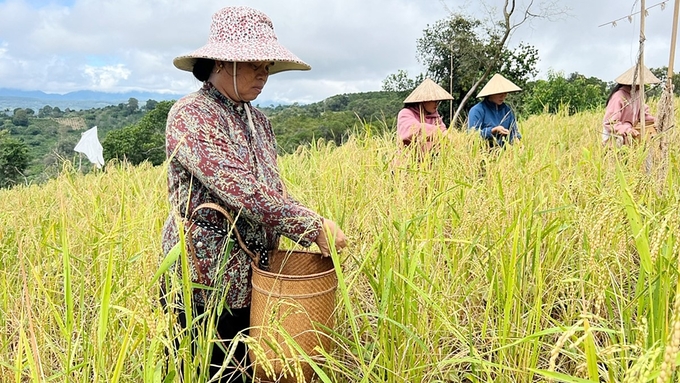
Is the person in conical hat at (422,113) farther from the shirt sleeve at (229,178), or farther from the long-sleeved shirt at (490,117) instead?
the shirt sleeve at (229,178)

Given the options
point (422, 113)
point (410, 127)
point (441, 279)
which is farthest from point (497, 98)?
point (441, 279)

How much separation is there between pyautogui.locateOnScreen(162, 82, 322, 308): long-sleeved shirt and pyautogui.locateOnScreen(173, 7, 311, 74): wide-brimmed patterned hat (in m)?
0.13

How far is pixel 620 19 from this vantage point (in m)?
1.80

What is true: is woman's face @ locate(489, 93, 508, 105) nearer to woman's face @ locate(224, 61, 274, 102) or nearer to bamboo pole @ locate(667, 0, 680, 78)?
bamboo pole @ locate(667, 0, 680, 78)

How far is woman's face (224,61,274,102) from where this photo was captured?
148 centimetres

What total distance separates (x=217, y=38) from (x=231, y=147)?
1.21 feet

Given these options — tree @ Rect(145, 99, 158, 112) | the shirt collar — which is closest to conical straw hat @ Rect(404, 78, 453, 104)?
the shirt collar

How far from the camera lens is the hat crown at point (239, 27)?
1450mm

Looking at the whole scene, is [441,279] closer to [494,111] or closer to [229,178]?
[229,178]

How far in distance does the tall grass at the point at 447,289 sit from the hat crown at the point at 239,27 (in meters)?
0.52

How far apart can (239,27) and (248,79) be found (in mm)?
162

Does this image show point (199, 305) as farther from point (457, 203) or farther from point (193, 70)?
point (457, 203)

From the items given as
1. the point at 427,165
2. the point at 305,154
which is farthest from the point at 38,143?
the point at 427,165

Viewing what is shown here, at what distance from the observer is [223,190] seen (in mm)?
1317
